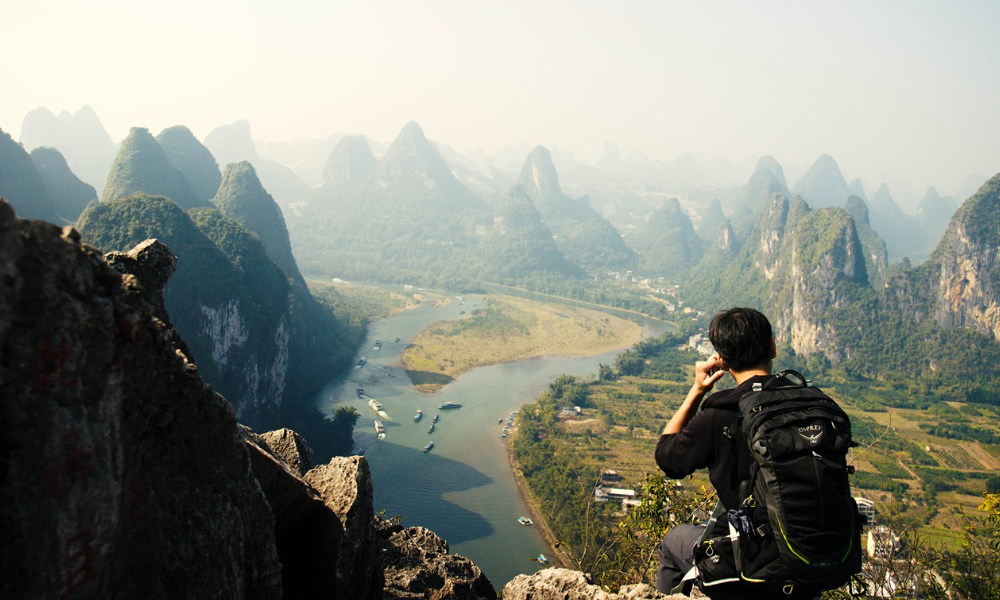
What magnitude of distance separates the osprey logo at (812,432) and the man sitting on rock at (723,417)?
0.23 metres

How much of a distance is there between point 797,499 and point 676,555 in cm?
82

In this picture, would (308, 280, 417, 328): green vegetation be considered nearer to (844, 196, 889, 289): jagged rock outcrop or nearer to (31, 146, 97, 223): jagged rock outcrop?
(31, 146, 97, 223): jagged rock outcrop

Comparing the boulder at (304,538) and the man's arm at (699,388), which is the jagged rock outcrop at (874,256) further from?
the boulder at (304,538)

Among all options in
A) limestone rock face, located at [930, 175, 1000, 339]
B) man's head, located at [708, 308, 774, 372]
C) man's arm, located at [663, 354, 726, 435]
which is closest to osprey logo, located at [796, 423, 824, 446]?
man's head, located at [708, 308, 774, 372]

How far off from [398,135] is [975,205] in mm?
91766

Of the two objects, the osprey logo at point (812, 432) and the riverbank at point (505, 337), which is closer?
the osprey logo at point (812, 432)

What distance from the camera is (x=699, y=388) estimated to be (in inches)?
87.4

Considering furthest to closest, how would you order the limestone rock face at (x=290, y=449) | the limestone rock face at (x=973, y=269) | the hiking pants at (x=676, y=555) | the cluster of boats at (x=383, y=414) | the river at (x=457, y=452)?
the limestone rock face at (x=973, y=269), the cluster of boats at (x=383, y=414), the river at (x=457, y=452), the limestone rock face at (x=290, y=449), the hiking pants at (x=676, y=555)

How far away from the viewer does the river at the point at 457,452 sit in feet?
54.8

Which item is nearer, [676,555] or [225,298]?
[676,555]

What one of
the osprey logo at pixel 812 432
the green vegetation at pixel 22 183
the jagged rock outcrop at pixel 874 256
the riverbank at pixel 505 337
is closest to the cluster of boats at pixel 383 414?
the riverbank at pixel 505 337

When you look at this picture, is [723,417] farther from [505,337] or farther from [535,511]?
[505,337]

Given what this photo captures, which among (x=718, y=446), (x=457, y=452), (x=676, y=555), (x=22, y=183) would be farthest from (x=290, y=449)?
(x=22, y=183)

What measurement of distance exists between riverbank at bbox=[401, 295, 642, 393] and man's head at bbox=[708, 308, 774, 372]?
94.2 ft
